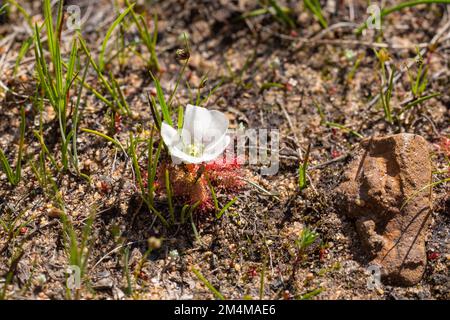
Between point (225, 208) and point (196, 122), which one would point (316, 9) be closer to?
point (196, 122)

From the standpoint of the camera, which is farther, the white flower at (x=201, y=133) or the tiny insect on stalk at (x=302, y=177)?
the tiny insect on stalk at (x=302, y=177)

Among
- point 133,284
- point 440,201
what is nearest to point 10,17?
point 133,284

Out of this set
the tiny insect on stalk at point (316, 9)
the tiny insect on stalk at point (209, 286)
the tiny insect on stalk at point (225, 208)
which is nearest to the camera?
the tiny insect on stalk at point (209, 286)

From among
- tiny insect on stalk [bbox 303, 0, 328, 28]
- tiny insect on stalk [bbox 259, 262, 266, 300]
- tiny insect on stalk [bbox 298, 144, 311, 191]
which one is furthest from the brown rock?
tiny insect on stalk [bbox 303, 0, 328, 28]

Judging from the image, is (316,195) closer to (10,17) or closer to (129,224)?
(129,224)

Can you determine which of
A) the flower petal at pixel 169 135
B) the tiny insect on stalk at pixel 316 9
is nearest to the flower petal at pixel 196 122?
the flower petal at pixel 169 135

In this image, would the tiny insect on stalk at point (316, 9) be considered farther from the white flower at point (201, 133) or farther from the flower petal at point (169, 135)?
the flower petal at point (169, 135)
